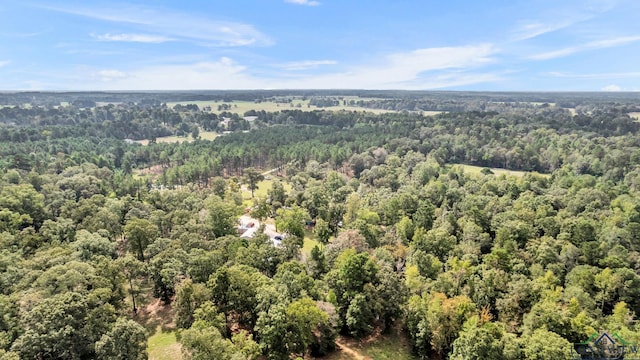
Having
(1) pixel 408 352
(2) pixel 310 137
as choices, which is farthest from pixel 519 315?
(2) pixel 310 137

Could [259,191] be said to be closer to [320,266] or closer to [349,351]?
[320,266]

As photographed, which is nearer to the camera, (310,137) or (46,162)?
(46,162)

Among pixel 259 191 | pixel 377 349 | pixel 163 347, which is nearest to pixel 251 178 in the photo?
pixel 259 191

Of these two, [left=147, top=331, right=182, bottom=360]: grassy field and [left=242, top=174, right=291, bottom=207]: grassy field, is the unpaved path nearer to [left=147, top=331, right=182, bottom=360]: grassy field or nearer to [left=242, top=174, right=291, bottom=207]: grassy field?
[left=147, top=331, right=182, bottom=360]: grassy field

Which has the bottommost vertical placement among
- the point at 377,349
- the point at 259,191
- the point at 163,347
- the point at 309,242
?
the point at 377,349

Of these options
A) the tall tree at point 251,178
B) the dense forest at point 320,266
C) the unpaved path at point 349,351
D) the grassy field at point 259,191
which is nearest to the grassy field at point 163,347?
the dense forest at point 320,266

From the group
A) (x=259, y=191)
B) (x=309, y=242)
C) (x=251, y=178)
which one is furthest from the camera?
(x=259, y=191)

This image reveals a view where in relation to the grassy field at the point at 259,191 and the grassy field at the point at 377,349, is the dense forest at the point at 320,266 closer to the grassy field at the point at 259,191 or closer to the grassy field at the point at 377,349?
the grassy field at the point at 377,349

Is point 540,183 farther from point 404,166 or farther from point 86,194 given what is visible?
point 86,194
